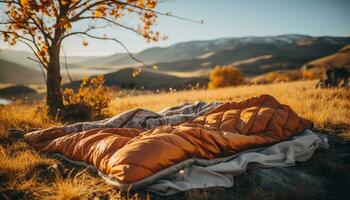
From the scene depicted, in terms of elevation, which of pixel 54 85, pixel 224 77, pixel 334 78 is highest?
pixel 54 85

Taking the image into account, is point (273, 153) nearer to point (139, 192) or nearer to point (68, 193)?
point (139, 192)

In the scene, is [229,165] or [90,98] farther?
[90,98]

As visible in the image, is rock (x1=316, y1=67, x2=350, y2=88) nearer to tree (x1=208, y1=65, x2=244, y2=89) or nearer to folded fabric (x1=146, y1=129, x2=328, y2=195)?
folded fabric (x1=146, y1=129, x2=328, y2=195)

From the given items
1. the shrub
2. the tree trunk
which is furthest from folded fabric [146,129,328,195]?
the tree trunk

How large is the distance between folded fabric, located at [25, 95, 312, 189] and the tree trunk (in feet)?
7.49

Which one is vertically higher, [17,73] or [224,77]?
[17,73]

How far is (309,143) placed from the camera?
11.5 feet

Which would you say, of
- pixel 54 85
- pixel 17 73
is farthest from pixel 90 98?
pixel 17 73

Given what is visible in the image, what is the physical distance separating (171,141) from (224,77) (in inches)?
2135

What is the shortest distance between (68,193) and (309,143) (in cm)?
283

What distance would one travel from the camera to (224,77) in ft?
184

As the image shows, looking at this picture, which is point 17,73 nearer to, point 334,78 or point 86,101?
point 86,101

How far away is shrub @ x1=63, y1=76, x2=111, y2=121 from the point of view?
650cm

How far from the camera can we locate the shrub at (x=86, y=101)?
6.50 meters
